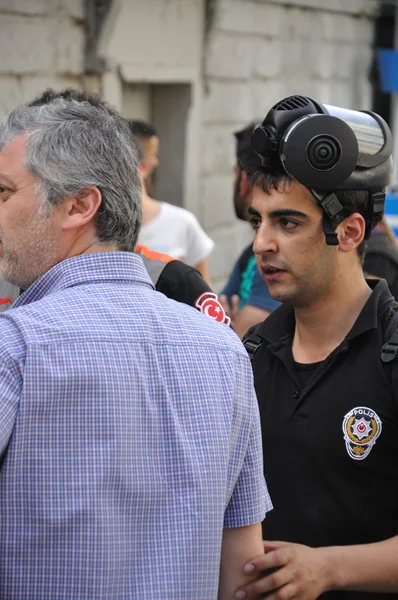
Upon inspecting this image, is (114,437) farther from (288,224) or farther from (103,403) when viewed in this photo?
(288,224)

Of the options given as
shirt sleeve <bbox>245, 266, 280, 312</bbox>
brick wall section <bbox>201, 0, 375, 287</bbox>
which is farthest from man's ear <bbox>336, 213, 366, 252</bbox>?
brick wall section <bbox>201, 0, 375, 287</bbox>

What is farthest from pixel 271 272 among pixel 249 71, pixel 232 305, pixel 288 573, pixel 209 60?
pixel 249 71

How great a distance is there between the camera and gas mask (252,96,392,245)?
2.23m

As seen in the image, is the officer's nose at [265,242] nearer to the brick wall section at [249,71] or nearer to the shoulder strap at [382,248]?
the shoulder strap at [382,248]

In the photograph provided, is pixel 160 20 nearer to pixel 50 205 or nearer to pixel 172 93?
pixel 172 93

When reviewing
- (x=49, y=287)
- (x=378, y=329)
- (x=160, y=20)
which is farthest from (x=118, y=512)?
(x=160, y=20)

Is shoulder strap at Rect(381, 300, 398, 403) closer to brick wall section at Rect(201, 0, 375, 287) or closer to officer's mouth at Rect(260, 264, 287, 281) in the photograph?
officer's mouth at Rect(260, 264, 287, 281)

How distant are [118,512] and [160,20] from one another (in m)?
5.03

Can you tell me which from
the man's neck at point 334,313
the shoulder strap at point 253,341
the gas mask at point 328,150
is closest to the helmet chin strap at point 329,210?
the gas mask at point 328,150

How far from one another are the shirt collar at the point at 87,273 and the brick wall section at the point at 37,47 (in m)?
3.21

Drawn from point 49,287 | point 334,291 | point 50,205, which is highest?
point 50,205

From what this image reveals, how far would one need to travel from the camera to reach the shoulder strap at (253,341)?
8.02 feet

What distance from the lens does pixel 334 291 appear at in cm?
229

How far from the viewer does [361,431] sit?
6.91 ft
